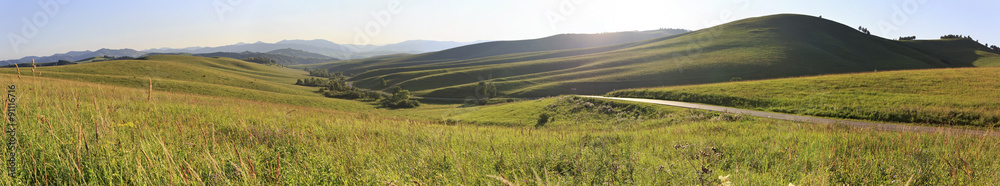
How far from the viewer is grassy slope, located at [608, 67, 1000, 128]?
26094 mm

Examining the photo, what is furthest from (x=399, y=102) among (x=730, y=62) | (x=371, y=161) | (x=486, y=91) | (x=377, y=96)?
(x=371, y=161)

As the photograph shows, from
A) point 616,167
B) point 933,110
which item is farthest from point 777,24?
point 616,167

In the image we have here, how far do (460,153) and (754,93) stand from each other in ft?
148

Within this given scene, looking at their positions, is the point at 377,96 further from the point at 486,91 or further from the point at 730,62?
the point at 730,62

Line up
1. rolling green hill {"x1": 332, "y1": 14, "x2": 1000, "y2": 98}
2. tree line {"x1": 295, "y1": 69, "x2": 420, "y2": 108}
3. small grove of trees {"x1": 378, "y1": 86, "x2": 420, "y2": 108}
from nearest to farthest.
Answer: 1. rolling green hill {"x1": 332, "y1": 14, "x2": 1000, "y2": 98}
2. small grove of trees {"x1": 378, "y1": 86, "x2": 420, "y2": 108}
3. tree line {"x1": 295, "y1": 69, "x2": 420, "y2": 108}

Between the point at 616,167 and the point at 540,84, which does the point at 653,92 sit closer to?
the point at 616,167

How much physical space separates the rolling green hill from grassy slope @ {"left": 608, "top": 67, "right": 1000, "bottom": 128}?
154ft

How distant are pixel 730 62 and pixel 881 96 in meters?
75.0

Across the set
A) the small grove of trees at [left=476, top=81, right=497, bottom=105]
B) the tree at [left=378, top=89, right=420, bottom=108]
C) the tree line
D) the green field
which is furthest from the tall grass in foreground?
the small grove of trees at [left=476, top=81, right=497, bottom=105]

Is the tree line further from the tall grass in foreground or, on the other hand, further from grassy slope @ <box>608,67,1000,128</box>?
the tall grass in foreground

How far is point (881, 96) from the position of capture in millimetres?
33750

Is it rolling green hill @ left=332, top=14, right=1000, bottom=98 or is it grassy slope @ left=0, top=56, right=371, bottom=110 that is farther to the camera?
rolling green hill @ left=332, top=14, right=1000, bottom=98

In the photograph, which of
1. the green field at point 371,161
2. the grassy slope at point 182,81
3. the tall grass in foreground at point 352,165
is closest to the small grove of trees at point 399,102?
the grassy slope at point 182,81

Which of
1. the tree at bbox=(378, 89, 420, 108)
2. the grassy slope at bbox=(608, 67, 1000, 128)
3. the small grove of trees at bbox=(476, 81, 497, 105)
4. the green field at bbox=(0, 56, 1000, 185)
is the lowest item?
the tree at bbox=(378, 89, 420, 108)
